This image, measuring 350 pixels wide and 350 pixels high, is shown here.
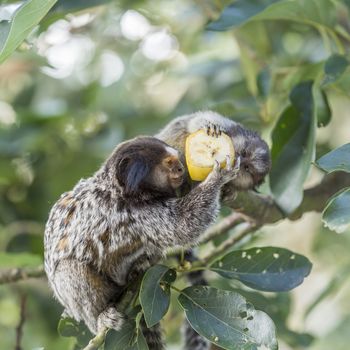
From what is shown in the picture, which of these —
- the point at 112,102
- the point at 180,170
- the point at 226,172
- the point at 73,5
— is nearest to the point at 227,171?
the point at 226,172

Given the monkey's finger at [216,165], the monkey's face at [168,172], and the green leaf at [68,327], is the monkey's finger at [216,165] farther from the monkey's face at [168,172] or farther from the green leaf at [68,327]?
the green leaf at [68,327]

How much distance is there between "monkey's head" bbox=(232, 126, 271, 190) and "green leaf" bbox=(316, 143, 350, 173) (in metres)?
0.50

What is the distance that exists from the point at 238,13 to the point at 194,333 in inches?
39.8

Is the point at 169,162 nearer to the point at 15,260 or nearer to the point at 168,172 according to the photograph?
the point at 168,172

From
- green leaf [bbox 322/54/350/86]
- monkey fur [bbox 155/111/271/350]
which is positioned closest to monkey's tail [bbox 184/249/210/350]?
monkey fur [bbox 155/111/271/350]

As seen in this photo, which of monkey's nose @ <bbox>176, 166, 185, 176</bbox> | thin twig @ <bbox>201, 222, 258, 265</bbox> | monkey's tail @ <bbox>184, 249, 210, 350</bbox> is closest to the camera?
monkey's nose @ <bbox>176, 166, 185, 176</bbox>

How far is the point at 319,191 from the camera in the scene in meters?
2.56

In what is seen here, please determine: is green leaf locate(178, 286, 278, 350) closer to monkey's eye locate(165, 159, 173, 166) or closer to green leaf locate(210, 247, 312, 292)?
green leaf locate(210, 247, 312, 292)

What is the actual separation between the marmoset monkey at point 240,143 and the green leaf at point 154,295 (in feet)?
1.56

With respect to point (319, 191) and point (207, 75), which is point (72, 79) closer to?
point (207, 75)

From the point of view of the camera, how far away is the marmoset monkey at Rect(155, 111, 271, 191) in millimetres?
2350

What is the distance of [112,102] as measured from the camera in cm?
387

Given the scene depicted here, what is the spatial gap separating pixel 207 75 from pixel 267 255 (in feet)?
5.46

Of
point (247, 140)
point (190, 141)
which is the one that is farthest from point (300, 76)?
point (190, 141)
